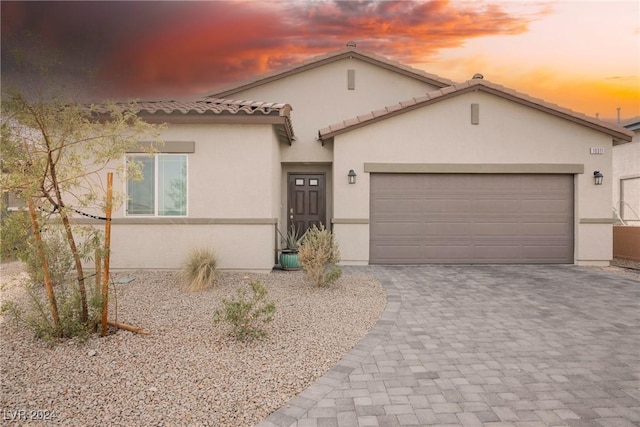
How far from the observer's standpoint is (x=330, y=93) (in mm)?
12523

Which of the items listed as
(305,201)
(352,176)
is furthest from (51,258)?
(305,201)

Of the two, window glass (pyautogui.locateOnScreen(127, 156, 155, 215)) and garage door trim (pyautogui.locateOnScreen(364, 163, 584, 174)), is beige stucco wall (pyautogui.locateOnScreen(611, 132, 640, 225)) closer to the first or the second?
garage door trim (pyautogui.locateOnScreen(364, 163, 584, 174))

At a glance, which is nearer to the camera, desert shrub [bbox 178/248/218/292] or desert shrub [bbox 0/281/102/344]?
desert shrub [bbox 0/281/102/344]

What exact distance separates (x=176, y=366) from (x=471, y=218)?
9.01 metres

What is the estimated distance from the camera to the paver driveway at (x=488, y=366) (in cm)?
302

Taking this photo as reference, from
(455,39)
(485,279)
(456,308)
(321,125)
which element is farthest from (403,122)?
(456,308)

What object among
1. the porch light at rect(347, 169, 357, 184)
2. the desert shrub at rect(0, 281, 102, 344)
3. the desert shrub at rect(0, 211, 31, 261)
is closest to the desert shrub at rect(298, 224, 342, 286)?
the porch light at rect(347, 169, 357, 184)

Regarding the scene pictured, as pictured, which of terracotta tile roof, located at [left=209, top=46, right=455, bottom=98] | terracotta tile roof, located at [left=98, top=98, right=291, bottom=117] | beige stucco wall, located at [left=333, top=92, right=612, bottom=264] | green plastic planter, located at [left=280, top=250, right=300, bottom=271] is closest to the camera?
terracotta tile roof, located at [left=98, top=98, right=291, bottom=117]

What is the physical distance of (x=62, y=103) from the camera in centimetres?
422

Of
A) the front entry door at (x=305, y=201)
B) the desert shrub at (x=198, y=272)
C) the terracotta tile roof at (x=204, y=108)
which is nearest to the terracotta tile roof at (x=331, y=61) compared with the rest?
the front entry door at (x=305, y=201)

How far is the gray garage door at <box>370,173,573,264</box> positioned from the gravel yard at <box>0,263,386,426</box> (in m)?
4.70

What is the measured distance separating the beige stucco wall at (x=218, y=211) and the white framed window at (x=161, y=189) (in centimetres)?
18

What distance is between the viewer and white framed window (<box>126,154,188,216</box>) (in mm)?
8867

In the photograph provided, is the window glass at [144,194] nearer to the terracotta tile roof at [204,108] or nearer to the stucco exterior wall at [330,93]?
the terracotta tile roof at [204,108]
